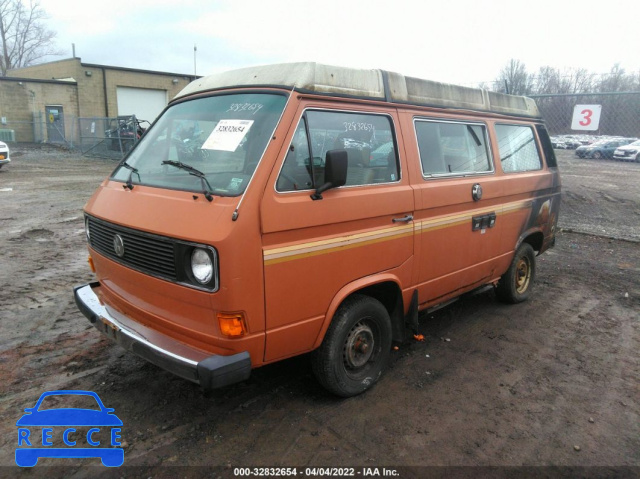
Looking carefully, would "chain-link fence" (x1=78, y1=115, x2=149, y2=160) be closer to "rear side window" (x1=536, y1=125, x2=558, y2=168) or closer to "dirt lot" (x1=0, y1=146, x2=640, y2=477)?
"dirt lot" (x1=0, y1=146, x2=640, y2=477)

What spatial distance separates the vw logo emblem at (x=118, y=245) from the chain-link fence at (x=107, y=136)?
19.0 metres

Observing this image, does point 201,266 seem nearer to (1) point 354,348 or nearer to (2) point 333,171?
(2) point 333,171

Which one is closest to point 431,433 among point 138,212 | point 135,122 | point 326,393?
point 326,393

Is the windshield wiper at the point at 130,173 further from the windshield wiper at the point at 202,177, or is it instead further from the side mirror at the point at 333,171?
the side mirror at the point at 333,171

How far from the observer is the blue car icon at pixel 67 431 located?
9.37 ft

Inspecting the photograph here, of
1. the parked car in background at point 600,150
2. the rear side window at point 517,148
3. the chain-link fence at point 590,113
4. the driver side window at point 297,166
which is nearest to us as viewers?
the driver side window at point 297,166

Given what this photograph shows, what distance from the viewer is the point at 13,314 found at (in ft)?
15.5

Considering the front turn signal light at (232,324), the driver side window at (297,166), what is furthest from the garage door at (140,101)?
the front turn signal light at (232,324)

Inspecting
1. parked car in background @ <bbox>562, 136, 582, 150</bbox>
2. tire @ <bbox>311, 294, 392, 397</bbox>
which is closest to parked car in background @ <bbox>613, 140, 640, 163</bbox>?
parked car in background @ <bbox>562, 136, 582, 150</bbox>

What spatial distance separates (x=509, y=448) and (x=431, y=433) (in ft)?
1.63

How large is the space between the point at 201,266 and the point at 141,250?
56 cm

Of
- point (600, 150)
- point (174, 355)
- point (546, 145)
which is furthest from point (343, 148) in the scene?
point (600, 150)

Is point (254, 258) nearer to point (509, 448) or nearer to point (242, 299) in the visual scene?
point (242, 299)

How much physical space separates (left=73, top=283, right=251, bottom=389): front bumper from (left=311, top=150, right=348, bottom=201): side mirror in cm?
111
